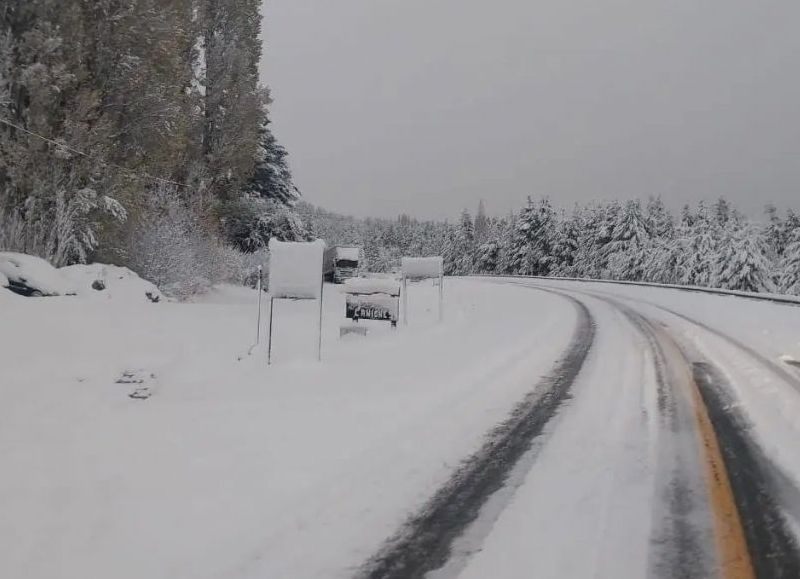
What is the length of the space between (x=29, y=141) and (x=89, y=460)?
35.3 feet

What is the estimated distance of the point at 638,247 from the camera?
51.9m

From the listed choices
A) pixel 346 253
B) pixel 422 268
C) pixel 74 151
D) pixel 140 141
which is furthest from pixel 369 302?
pixel 346 253

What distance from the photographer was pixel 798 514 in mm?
3572

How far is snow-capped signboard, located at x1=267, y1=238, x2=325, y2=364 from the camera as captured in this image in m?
7.93

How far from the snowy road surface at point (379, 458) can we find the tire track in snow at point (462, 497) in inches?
0.7

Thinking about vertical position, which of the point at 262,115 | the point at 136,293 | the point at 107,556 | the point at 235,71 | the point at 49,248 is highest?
the point at 235,71

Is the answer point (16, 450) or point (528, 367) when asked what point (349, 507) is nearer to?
point (16, 450)

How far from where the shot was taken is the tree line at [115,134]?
1216cm

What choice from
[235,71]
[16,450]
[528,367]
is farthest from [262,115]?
[16,450]

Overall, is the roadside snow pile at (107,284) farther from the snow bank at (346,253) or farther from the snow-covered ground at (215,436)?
the snow bank at (346,253)

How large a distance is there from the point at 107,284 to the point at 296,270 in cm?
577

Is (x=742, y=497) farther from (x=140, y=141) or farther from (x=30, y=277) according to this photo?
(x=140, y=141)

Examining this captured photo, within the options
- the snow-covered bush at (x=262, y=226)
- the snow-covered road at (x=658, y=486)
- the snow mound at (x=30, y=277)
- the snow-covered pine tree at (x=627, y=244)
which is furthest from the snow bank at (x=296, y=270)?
the snow-covered pine tree at (x=627, y=244)

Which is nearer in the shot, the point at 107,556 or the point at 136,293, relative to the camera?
the point at 107,556
